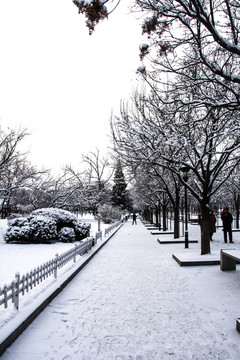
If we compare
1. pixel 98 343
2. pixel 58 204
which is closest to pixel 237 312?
pixel 98 343

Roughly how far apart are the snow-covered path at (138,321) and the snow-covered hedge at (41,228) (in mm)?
7821

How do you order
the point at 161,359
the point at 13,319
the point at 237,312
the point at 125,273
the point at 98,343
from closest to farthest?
the point at 161,359
the point at 98,343
the point at 13,319
the point at 237,312
the point at 125,273

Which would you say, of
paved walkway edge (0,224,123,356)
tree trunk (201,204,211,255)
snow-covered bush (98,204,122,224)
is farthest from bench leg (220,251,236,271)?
snow-covered bush (98,204,122,224)

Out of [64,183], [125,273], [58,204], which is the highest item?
[64,183]

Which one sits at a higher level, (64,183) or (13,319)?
(64,183)

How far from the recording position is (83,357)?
341 centimetres

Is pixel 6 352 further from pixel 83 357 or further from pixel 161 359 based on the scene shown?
pixel 161 359

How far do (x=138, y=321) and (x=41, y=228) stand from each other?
441 inches

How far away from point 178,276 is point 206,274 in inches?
33.9

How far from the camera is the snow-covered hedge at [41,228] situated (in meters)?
14.6

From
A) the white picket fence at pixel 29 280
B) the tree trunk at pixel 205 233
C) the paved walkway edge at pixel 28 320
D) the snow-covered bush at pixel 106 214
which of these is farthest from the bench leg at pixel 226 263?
the snow-covered bush at pixel 106 214

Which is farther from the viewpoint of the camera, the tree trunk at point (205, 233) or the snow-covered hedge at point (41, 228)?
the snow-covered hedge at point (41, 228)

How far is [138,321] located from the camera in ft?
14.8

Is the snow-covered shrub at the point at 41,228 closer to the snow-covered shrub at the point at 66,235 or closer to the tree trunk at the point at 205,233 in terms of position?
the snow-covered shrub at the point at 66,235
